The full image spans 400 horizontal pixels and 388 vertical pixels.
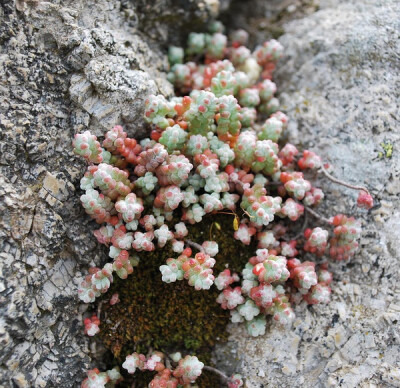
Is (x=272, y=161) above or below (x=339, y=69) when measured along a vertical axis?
below

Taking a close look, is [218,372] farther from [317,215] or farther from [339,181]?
[339,181]

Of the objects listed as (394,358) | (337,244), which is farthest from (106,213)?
(394,358)

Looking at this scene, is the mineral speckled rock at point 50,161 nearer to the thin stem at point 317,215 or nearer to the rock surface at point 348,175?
the rock surface at point 348,175

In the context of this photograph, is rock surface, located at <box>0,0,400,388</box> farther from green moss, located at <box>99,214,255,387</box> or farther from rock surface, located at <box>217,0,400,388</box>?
green moss, located at <box>99,214,255,387</box>

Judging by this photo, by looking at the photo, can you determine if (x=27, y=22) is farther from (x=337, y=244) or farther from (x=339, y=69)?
(x=337, y=244)

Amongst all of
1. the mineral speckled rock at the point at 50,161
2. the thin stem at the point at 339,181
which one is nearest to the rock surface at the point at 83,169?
the mineral speckled rock at the point at 50,161

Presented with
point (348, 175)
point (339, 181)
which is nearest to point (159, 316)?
point (339, 181)

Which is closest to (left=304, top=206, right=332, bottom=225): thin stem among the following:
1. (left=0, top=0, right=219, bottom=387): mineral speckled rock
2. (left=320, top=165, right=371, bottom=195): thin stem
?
(left=320, top=165, right=371, bottom=195): thin stem
